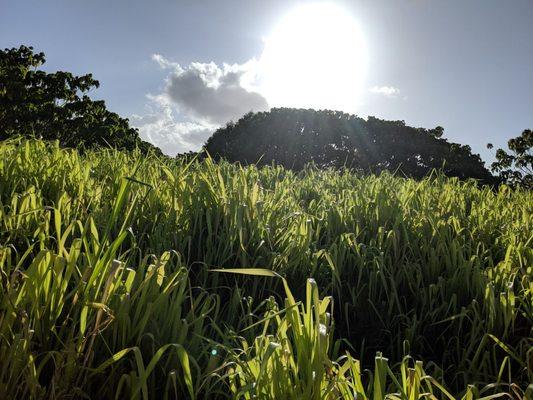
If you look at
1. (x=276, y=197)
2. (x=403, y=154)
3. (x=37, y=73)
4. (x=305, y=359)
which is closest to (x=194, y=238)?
(x=276, y=197)

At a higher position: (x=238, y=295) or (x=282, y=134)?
(x=282, y=134)

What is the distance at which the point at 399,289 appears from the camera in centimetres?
222

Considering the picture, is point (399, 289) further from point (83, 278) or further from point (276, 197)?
point (83, 278)

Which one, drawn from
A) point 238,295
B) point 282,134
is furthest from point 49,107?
point 238,295

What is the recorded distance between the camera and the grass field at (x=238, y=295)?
45.8 inches

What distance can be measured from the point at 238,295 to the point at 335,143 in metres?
18.7

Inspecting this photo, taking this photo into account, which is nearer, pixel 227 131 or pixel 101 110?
pixel 227 131

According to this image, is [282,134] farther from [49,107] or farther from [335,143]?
[49,107]

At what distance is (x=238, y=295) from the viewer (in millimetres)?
1717

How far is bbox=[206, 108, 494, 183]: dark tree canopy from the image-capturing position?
1919 centimetres

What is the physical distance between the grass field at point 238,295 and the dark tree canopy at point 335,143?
15115 millimetres

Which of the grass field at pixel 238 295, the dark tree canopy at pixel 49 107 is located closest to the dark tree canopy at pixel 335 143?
the dark tree canopy at pixel 49 107

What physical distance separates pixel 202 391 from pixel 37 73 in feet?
90.1

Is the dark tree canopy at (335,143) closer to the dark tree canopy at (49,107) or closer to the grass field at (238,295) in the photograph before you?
the dark tree canopy at (49,107)
